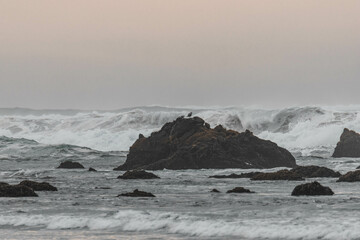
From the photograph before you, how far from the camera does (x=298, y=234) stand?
16.9 m

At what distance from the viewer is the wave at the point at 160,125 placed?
139 metres

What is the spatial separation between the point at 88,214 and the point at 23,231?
337 centimetres

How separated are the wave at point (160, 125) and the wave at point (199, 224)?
100325 millimetres

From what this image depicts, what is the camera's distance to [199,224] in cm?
1911

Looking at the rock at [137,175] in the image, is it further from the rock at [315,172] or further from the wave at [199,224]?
the wave at [199,224]

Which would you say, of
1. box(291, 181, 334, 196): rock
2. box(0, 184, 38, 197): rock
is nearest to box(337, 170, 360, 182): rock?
box(291, 181, 334, 196): rock

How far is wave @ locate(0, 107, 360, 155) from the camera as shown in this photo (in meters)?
139

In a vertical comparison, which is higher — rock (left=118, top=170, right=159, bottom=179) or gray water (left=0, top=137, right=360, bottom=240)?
gray water (left=0, top=137, right=360, bottom=240)


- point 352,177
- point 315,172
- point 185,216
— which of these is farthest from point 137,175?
point 185,216

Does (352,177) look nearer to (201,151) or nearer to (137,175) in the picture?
(137,175)

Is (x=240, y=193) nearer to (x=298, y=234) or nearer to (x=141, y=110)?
(x=298, y=234)

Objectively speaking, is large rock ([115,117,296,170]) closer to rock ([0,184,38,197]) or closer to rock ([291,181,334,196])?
rock ([0,184,38,197])

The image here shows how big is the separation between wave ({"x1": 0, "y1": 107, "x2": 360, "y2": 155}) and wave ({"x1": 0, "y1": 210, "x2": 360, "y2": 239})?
10033 cm

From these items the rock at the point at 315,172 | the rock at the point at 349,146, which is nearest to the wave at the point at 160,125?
the rock at the point at 349,146
